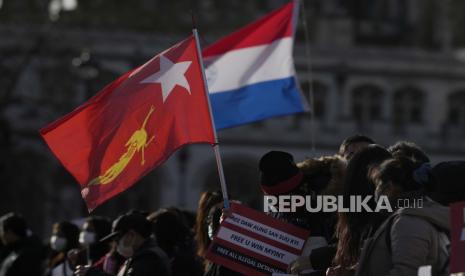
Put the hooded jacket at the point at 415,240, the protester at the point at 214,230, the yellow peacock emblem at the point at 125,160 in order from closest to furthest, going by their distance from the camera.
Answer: the hooded jacket at the point at 415,240 → the protester at the point at 214,230 → the yellow peacock emblem at the point at 125,160

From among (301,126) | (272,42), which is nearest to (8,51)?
(301,126)

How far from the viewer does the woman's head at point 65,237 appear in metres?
12.8

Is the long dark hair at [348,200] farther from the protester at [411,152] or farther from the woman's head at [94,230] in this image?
the woman's head at [94,230]

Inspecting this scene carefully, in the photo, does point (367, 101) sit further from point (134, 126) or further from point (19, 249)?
point (134, 126)

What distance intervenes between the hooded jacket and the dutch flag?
246 inches

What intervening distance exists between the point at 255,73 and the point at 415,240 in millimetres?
7391

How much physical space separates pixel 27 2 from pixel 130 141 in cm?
5260

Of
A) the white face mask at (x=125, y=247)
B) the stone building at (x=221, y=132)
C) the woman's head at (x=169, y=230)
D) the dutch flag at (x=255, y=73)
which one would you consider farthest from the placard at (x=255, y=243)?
the stone building at (x=221, y=132)

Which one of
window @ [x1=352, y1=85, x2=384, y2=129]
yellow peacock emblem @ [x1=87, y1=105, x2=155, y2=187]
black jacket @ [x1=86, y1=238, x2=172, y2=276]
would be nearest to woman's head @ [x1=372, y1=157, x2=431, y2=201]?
black jacket @ [x1=86, y1=238, x2=172, y2=276]

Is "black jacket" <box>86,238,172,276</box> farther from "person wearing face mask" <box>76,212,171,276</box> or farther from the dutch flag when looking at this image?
the dutch flag

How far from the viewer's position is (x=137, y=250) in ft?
31.7

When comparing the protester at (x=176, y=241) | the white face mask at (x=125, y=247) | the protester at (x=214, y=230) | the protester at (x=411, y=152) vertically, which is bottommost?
the protester at (x=176, y=241)

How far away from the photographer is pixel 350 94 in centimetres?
6234

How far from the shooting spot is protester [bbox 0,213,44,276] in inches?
507
